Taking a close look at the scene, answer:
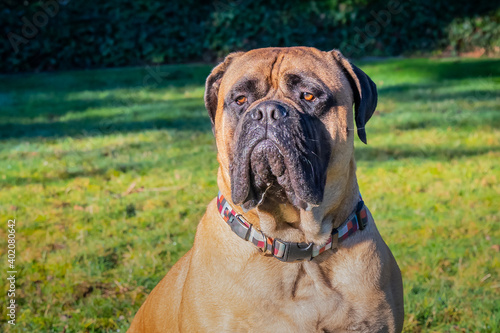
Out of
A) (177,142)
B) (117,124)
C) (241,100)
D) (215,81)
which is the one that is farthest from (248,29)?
(241,100)

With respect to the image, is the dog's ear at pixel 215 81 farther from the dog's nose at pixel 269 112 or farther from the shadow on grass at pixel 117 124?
the shadow on grass at pixel 117 124

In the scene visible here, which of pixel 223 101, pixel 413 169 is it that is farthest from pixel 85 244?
pixel 413 169

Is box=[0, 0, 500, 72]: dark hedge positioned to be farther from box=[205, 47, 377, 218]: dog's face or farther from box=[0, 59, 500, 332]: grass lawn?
box=[205, 47, 377, 218]: dog's face

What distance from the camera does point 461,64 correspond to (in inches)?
447

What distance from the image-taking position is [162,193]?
18.2 feet

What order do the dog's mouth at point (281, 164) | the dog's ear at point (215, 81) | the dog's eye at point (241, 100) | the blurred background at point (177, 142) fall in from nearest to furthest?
the dog's mouth at point (281, 164)
the dog's eye at point (241, 100)
the dog's ear at point (215, 81)
the blurred background at point (177, 142)

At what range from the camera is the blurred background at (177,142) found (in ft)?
12.9

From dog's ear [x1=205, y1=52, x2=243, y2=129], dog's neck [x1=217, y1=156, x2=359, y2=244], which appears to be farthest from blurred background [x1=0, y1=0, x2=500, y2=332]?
dog's ear [x1=205, y1=52, x2=243, y2=129]

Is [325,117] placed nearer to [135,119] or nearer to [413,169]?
[413,169]

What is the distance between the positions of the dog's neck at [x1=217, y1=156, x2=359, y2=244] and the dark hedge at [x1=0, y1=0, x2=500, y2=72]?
396 inches

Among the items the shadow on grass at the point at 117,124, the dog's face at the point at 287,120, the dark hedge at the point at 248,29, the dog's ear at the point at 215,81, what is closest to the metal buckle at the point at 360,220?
the dog's face at the point at 287,120

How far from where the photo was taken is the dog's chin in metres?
2.42

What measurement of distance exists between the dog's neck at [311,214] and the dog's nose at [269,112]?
0.36 metres

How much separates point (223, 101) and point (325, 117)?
0.51m
